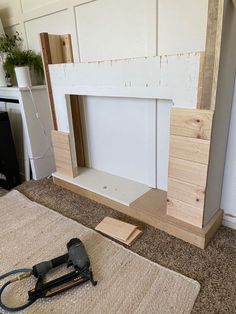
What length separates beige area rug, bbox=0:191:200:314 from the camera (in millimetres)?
992

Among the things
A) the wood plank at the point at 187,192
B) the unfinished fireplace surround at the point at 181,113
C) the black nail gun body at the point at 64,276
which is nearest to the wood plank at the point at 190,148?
the unfinished fireplace surround at the point at 181,113

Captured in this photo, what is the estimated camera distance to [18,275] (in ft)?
3.78

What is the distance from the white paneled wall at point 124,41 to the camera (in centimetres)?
126

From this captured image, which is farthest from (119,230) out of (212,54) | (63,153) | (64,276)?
(212,54)

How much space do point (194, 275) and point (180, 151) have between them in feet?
1.90

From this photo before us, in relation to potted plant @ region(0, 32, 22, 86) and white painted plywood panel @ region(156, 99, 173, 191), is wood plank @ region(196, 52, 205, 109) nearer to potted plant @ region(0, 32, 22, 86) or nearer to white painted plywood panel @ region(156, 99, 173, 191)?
white painted plywood panel @ region(156, 99, 173, 191)

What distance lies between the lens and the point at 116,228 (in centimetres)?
141

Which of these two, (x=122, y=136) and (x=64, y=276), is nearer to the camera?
(x=64, y=276)

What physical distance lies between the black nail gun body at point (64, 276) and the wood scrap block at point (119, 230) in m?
0.24

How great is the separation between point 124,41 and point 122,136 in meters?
0.61

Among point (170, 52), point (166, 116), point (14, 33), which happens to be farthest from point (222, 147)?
point (14, 33)

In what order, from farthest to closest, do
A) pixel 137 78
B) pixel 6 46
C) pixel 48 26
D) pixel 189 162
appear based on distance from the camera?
pixel 6 46
pixel 48 26
pixel 137 78
pixel 189 162

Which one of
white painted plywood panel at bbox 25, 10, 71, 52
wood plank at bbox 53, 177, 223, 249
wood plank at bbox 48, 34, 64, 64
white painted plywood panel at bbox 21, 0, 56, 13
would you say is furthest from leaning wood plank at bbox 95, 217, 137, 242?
white painted plywood panel at bbox 21, 0, 56, 13

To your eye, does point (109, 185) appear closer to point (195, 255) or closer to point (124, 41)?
point (195, 255)
